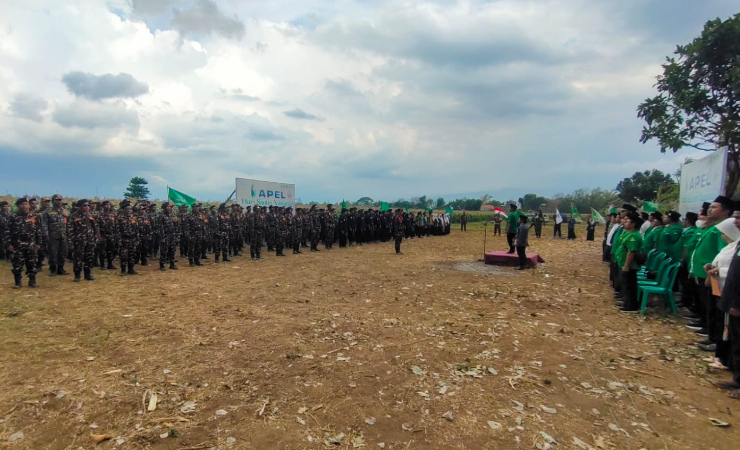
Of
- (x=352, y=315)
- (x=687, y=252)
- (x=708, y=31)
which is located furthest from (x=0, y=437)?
(x=708, y=31)

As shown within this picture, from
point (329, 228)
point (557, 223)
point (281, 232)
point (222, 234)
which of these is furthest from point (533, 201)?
point (222, 234)

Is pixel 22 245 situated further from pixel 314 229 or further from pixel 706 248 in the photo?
pixel 706 248

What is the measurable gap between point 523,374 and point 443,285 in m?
4.93

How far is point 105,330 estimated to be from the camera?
5.82m

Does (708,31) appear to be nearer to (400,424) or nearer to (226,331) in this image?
(400,424)

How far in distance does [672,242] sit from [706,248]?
221cm

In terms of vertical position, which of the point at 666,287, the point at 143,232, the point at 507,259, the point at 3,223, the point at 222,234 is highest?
the point at 3,223

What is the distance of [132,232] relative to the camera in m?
10.7

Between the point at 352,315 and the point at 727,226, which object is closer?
the point at 727,226

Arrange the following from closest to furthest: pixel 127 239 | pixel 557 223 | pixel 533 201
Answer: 1. pixel 127 239
2. pixel 557 223
3. pixel 533 201

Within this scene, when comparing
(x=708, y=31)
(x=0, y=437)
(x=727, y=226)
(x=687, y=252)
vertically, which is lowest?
(x=0, y=437)

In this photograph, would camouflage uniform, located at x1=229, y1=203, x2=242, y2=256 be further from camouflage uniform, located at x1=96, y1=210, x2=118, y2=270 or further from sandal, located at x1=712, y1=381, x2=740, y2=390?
sandal, located at x1=712, y1=381, x2=740, y2=390

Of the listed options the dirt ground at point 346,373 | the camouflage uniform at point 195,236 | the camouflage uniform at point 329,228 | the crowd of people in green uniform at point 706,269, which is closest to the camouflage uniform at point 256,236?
the camouflage uniform at point 195,236

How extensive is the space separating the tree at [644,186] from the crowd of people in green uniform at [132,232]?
33.3 m
